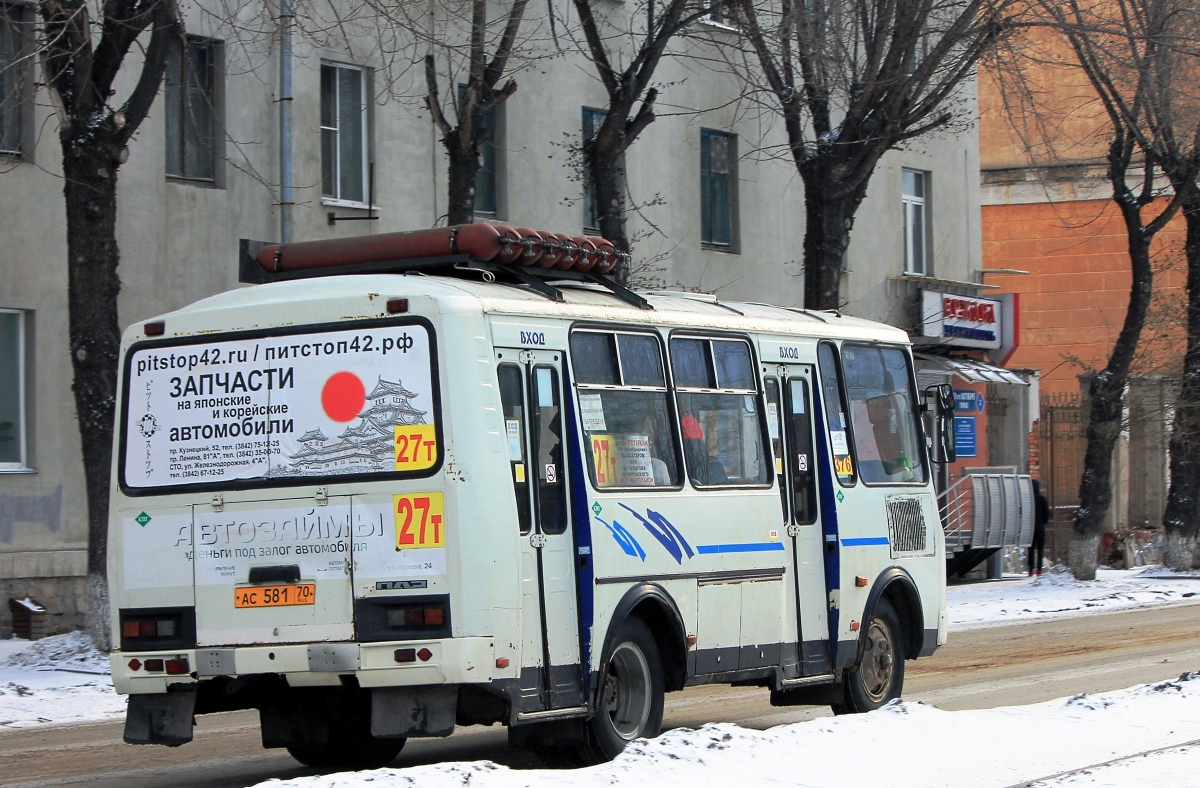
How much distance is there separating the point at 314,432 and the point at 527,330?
4.13 ft

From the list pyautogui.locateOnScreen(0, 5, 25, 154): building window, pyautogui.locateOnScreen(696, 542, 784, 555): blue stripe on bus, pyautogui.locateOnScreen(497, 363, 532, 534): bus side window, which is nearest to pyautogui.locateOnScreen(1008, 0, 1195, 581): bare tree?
pyautogui.locateOnScreen(0, 5, 25, 154): building window

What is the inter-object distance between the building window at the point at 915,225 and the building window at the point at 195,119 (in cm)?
1527

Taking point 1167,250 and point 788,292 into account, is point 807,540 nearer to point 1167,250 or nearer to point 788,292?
point 788,292

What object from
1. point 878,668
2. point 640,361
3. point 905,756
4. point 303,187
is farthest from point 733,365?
point 303,187

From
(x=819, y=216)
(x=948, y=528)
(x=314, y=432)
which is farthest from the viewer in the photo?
(x=948, y=528)

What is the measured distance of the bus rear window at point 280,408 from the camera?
8625 millimetres

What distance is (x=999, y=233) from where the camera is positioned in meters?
41.7

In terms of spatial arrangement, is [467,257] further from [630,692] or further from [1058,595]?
[1058,595]

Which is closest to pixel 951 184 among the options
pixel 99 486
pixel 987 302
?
pixel 987 302

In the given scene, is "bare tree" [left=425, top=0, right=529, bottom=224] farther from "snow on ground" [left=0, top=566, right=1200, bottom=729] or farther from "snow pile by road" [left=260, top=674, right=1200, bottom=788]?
"snow pile by road" [left=260, top=674, right=1200, bottom=788]

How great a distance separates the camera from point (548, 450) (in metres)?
9.16

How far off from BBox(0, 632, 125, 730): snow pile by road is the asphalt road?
23.2 inches

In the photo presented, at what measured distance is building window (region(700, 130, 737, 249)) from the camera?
2694 cm

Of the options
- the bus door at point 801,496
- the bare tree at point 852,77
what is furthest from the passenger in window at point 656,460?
the bare tree at point 852,77
